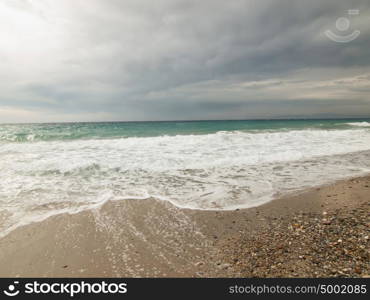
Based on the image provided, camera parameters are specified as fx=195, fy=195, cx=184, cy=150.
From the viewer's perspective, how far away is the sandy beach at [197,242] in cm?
283

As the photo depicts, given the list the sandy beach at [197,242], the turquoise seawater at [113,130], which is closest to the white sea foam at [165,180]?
the sandy beach at [197,242]

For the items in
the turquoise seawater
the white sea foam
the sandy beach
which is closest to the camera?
the sandy beach

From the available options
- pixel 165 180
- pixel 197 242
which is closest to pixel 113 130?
pixel 165 180

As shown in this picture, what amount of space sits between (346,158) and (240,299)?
419 inches

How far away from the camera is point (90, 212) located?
4727 mm

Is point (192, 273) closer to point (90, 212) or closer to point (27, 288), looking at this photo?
point (27, 288)

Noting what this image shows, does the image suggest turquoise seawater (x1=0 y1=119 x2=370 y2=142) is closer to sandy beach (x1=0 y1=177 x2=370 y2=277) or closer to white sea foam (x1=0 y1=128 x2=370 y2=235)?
white sea foam (x1=0 y1=128 x2=370 y2=235)

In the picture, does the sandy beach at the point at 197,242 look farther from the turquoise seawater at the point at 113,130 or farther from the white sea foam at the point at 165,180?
the turquoise seawater at the point at 113,130

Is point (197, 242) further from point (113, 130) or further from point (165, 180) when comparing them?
point (113, 130)

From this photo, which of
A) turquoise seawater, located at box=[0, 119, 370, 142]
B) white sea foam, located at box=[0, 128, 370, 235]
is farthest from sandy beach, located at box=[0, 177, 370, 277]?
turquoise seawater, located at box=[0, 119, 370, 142]

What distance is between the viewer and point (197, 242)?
352cm

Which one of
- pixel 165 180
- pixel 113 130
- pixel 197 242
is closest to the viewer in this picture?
pixel 197 242

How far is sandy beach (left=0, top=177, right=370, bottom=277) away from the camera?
9.30ft

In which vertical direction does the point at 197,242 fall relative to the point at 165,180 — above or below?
below
